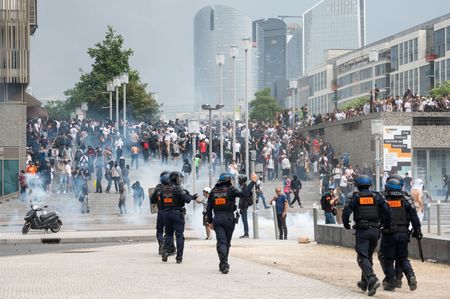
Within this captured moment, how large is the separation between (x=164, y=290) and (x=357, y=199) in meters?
2.88

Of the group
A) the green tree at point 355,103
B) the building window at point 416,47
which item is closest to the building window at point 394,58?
the green tree at point 355,103

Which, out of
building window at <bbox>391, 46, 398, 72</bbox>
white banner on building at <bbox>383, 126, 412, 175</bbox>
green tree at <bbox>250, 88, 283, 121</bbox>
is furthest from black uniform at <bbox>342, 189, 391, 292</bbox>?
green tree at <bbox>250, 88, 283, 121</bbox>

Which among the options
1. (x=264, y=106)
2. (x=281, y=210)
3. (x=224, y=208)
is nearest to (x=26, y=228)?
(x=281, y=210)

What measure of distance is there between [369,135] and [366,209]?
A: 1465 inches

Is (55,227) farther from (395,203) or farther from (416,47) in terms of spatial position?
(416,47)

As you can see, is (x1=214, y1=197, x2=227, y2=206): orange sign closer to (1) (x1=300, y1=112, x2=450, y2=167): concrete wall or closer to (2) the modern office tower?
(1) (x1=300, y1=112, x2=450, y2=167): concrete wall

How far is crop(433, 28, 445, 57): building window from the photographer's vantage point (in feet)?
354

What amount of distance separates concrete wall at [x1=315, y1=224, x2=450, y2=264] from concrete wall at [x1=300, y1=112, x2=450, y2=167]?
82.0ft

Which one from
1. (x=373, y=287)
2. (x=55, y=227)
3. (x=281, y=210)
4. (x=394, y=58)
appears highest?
(x=394, y=58)

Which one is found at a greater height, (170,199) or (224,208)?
(170,199)

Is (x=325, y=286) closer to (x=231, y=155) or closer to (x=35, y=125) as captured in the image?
(x=231, y=155)

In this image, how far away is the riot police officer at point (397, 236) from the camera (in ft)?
47.2

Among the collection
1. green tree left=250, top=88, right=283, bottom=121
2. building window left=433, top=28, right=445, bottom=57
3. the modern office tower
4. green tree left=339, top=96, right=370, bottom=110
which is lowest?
the modern office tower

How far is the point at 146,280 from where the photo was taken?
15094 millimetres
